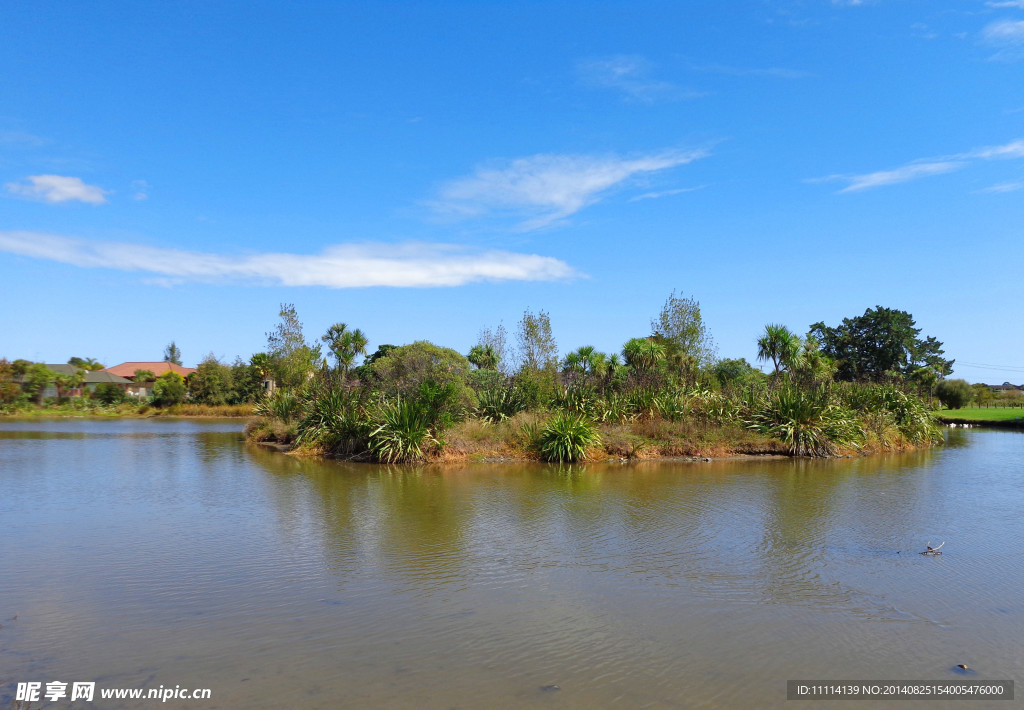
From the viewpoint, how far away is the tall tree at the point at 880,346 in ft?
198

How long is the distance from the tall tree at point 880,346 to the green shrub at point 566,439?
4535cm

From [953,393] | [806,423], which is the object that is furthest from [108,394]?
[953,393]

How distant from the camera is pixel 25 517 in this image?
11305mm

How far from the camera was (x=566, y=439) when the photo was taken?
20.6m

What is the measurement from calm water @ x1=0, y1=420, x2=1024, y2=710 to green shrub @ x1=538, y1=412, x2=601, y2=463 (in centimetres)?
555

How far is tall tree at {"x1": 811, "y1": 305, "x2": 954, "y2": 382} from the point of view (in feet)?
198

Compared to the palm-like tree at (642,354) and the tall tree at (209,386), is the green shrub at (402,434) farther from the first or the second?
the tall tree at (209,386)

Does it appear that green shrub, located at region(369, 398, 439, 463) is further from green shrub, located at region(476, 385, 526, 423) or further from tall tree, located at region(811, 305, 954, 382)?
tall tree, located at region(811, 305, 954, 382)

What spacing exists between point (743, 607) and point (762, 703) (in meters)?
2.16

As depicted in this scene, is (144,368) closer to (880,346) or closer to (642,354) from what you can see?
(642,354)

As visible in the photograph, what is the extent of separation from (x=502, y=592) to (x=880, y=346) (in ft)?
210

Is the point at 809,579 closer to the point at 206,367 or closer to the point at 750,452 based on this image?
the point at 750,452

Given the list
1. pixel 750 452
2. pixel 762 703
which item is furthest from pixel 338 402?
pixel 762 703

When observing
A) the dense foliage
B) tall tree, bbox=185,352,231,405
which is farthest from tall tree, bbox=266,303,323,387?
tall tree, bbox=185,352,231,405
